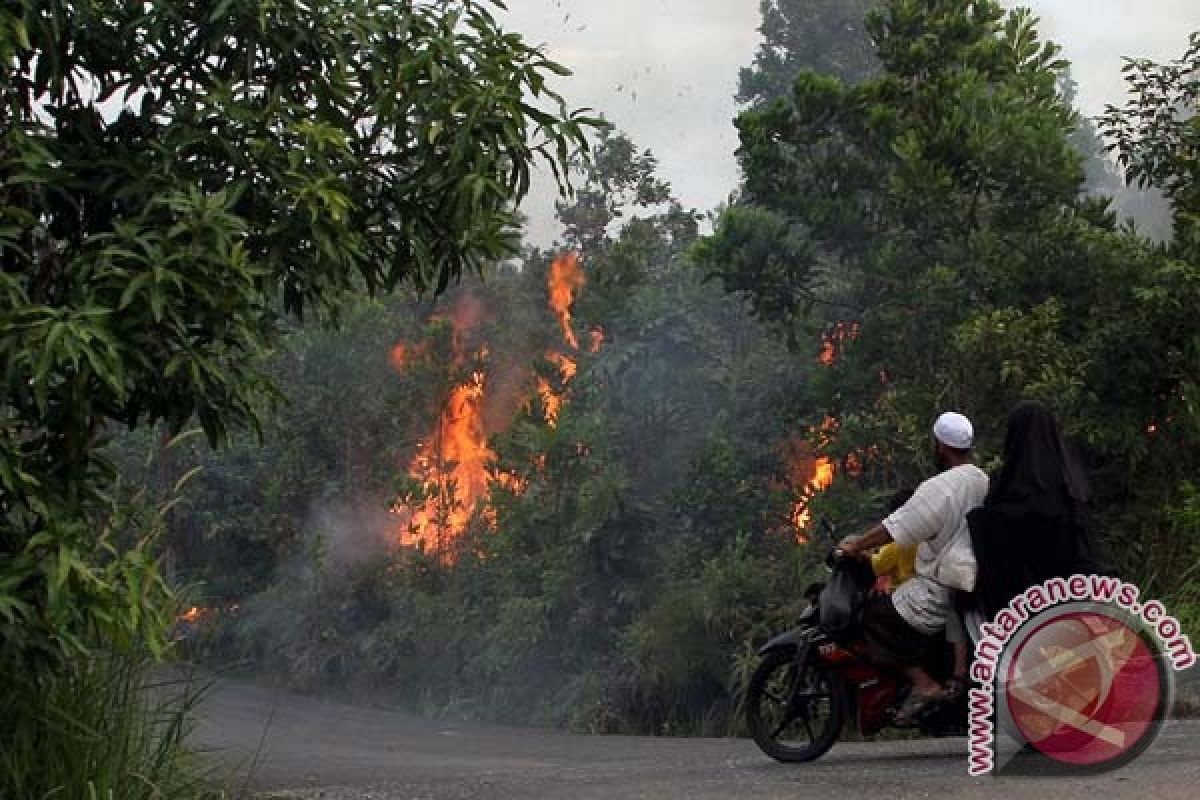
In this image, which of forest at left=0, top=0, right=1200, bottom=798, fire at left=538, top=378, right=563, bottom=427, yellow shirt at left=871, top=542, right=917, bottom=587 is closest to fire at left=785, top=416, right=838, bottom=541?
forest at left=0, top=0, right=1200, bottom=798

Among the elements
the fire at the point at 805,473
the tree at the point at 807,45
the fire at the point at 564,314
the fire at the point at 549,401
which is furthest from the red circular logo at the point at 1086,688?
the tree at the point at 807,45

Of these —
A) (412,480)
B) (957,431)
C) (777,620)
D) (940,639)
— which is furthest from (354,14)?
(412,480)

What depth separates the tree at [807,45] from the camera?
35750 mm

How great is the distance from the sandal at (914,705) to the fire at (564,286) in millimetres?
17474

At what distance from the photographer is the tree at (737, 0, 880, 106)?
117 feet

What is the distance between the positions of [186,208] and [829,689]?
407 cm

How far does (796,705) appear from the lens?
8.58m

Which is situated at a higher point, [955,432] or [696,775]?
[955,432]

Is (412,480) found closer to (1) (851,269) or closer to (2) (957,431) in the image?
(1) (851,269)

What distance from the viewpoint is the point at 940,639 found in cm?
809

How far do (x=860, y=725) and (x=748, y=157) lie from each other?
9014 mm

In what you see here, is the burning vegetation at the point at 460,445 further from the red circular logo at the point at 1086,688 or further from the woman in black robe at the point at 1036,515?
the red circular logo at the point at 1086,688

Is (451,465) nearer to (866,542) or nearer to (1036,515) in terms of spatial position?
(866,542)

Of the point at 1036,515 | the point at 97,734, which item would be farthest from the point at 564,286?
the point at 97,734
